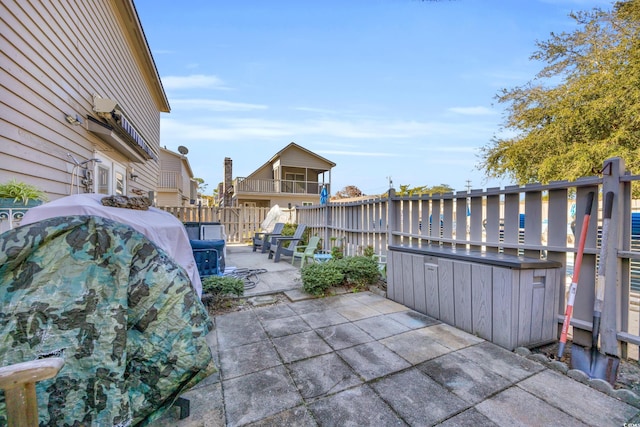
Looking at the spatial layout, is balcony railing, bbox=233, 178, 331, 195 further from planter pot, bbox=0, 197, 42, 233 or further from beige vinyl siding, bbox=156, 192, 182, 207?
planter pot, bbox=0, 197, 42, 233

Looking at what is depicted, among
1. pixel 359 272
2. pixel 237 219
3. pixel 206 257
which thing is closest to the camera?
pixel 206 257

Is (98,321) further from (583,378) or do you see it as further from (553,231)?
(553,231)

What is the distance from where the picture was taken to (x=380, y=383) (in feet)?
6.37

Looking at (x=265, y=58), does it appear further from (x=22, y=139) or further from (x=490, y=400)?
(x=490, y=400)

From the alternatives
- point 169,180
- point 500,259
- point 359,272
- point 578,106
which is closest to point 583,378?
point 500,259

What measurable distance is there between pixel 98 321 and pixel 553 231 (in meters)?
3.48

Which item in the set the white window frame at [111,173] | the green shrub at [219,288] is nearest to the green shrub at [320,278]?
the green shrub at [219,288]

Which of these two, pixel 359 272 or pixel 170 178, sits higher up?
pixel 170 178

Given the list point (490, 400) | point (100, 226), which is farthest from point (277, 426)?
point (100, 226)

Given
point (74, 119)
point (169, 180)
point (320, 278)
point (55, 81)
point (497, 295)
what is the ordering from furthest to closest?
point (169, 180)
point (320, 278)
point (74, 119)
point (55, 81)
point (497, 295)

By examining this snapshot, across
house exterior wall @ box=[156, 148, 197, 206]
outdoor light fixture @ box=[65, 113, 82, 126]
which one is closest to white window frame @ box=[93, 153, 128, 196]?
outdoor light fixture @ box=[65, 113, 82, 126]

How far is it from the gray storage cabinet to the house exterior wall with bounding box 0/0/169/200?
14.4 ft

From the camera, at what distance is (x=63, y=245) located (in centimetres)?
139

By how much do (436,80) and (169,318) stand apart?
1035 cm
